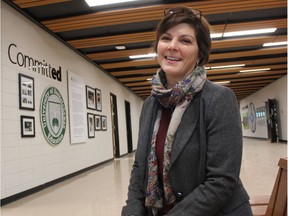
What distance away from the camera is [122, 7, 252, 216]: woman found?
3.13ft

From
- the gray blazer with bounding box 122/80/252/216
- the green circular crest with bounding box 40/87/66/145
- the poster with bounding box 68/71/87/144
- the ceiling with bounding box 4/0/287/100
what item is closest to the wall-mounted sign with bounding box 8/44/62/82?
the green circular crest with bounding box 40/87/66/145

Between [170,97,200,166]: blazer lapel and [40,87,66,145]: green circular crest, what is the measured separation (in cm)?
484

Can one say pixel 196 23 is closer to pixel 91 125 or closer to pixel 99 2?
pixel 99 2

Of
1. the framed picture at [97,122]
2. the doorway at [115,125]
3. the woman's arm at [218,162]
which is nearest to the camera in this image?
the woman's arm at [218,162]

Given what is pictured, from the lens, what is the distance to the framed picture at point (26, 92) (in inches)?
191

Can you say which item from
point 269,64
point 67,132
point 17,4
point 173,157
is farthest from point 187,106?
point 269,64

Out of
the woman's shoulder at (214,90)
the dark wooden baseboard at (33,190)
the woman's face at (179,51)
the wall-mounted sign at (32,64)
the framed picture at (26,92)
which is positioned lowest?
the dark wooden baseboard at (33,190)

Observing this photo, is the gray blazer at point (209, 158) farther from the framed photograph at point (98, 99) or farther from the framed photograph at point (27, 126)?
the framed photograph at point (98, 99)

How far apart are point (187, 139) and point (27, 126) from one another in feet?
14.8

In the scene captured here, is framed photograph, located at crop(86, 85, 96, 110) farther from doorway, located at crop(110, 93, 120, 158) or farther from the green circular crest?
doorway, located at crop(110, 93, 120, 158)

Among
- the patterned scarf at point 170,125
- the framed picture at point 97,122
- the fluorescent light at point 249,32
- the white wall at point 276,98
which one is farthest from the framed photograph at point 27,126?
the white wall at point 276,98

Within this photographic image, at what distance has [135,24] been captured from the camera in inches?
242

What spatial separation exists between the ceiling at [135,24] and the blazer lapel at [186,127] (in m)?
4.24

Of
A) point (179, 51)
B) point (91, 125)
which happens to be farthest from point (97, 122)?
point (179, 51)
